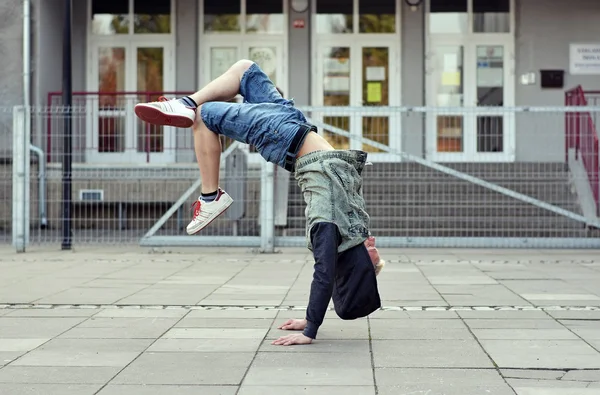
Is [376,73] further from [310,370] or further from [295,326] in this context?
[310,370]

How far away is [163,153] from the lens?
43.6 feet

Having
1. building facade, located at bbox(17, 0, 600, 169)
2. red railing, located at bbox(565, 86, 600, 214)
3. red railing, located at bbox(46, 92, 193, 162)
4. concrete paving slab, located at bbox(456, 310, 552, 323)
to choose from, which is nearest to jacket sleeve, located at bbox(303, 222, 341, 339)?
concrete paving slab, located at bbox(456, 310, 552, 323)

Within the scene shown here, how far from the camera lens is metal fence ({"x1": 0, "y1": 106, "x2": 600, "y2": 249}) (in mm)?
11547

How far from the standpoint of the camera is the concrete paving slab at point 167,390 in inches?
154

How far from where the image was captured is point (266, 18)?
1723 centimetres

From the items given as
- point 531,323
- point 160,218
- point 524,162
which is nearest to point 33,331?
point 531,323

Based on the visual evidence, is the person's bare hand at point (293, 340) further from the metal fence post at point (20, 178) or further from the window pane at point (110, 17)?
the window pane at point (110, 17)

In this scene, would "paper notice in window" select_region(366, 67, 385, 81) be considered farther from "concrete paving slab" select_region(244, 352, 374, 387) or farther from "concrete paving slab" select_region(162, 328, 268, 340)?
"concrete paving slab" select_region(244, 352, 374, 387)

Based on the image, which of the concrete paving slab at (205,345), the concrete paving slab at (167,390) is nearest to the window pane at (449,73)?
the concrete paving slab at (205,345)

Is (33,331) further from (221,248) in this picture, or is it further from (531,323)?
(221,248)

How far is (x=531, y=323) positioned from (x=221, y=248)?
22.8 ft

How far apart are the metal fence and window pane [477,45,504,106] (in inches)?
179

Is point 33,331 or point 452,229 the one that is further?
point 452,229

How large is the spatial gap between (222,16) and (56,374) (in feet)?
44.9
